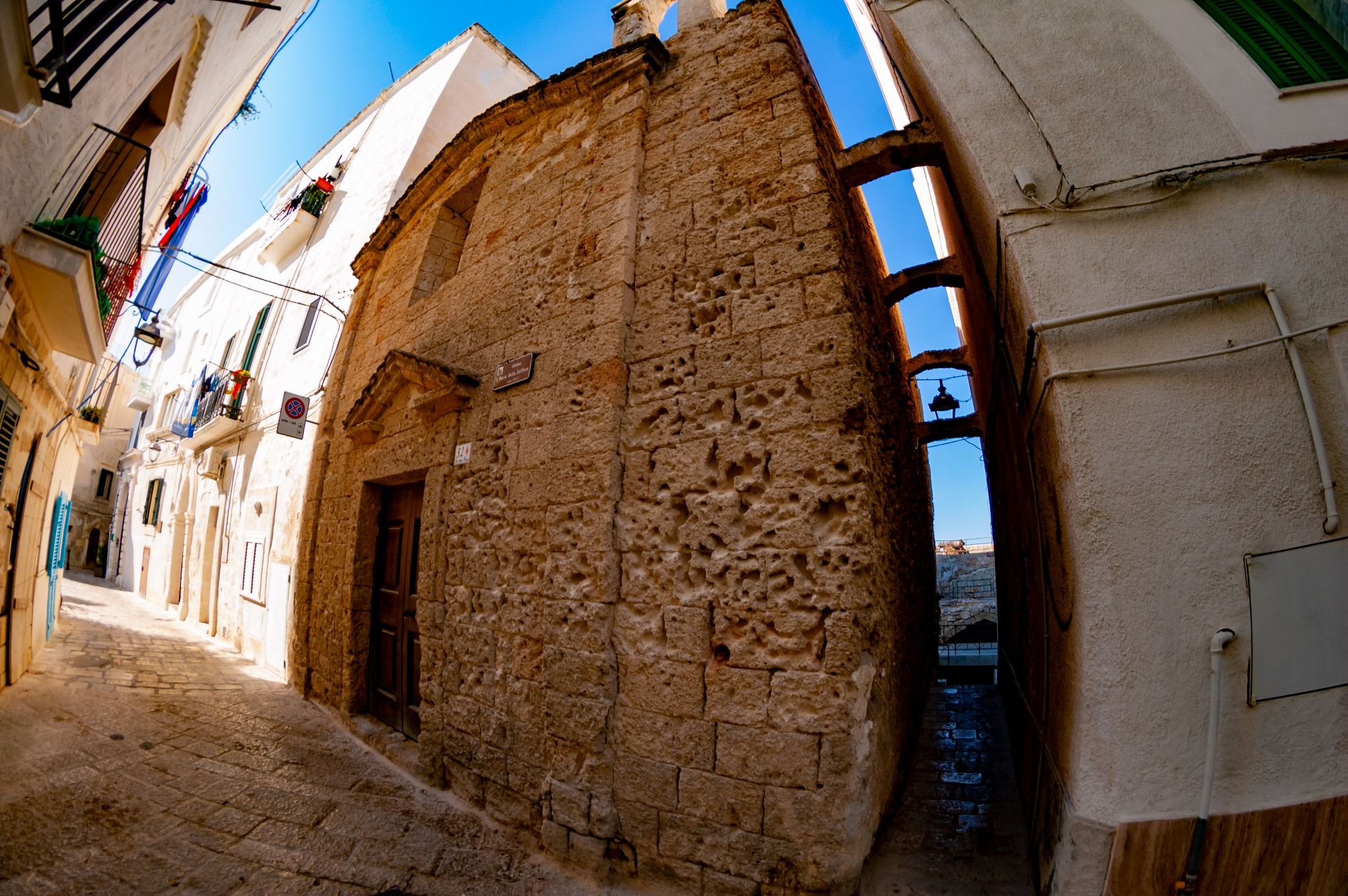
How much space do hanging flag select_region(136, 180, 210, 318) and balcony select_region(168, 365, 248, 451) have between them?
1566 millimetres

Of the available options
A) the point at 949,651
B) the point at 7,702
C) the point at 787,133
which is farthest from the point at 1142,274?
the point at 949,651

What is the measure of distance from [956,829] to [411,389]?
4.80 m

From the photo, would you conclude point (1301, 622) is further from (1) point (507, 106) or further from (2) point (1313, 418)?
(1) point (507, 106)

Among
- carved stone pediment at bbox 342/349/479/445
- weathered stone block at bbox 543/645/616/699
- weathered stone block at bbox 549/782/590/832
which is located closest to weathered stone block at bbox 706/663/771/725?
weathered stone block at bbox 543/645/616/699

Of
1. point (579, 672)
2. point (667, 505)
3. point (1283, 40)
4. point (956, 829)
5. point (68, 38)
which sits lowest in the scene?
point (956, 829)

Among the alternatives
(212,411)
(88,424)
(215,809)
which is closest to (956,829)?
(215,809)

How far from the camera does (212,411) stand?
9.47 metres

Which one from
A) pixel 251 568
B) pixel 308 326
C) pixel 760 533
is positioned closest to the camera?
pixel 760 533

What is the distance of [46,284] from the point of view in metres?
3.63

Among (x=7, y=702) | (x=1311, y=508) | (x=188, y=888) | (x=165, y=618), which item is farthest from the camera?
(x=165, y=618)

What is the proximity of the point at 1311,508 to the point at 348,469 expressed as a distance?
631 centimetres

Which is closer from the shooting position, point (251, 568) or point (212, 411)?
point (251, 568)

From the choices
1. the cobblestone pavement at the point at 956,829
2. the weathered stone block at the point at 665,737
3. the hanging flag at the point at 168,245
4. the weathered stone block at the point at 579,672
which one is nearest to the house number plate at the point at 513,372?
the weathered stone block at the point at 579,672

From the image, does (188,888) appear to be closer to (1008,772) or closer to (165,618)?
(1008,772)
